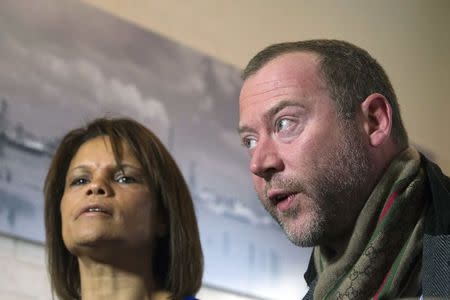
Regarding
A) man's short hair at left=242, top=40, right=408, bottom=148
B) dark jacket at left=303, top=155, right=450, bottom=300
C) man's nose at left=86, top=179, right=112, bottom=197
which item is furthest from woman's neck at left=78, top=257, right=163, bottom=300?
dark jacket at left=303, top=155, right=450, bottom=300

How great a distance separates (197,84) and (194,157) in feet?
0.72

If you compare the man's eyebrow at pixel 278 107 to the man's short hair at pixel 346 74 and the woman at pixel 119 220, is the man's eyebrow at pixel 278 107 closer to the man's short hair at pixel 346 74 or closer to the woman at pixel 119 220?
the man's short hair at pixel 346 74

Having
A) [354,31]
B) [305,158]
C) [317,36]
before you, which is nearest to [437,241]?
[305,158]

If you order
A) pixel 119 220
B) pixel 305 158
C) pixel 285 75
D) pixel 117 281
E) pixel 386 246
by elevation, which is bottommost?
pixel 117 281

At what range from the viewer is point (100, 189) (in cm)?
161

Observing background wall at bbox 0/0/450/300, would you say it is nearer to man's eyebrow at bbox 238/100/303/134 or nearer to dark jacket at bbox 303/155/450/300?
man's eyebrow at bbox 238/100/303/134

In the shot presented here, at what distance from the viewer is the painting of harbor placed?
2.01 metres

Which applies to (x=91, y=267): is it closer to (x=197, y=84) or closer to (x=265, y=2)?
(x=197, y=84)

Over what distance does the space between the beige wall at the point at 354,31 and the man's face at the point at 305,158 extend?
116 cm

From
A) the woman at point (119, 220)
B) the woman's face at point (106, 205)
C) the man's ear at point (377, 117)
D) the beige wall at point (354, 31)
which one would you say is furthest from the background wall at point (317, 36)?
the man's ear at point (377, 117)

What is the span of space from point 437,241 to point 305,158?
8.1 inches

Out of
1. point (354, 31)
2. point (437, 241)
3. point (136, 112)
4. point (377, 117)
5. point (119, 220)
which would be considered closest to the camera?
point (437, 241)

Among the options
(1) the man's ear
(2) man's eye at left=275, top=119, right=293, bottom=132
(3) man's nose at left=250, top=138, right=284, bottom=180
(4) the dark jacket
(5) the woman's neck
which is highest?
(1) the man's ear

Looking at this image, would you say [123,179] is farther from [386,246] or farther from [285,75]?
[386,246]
